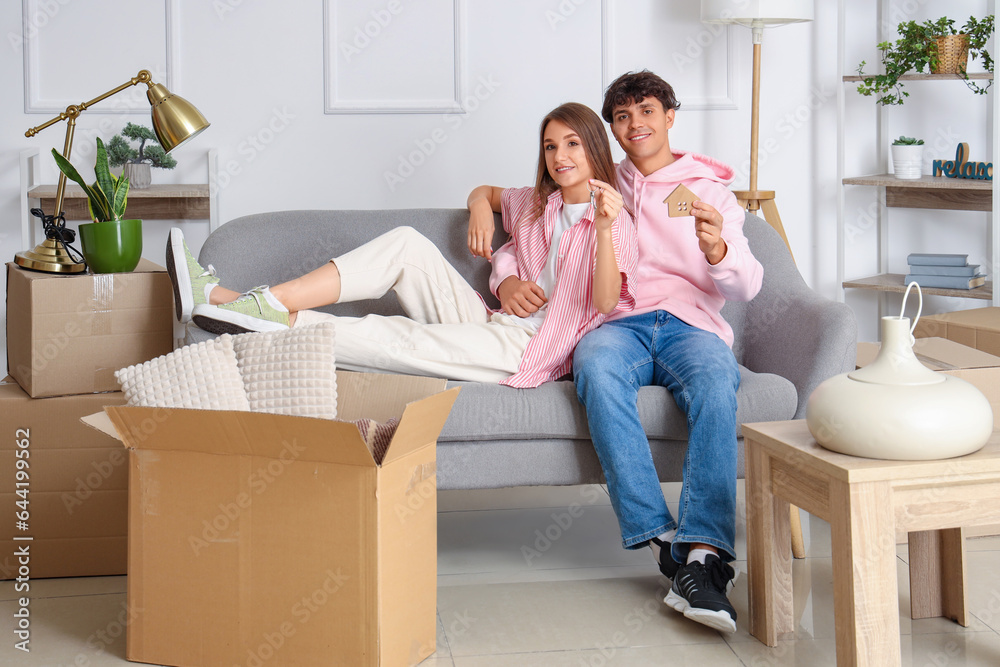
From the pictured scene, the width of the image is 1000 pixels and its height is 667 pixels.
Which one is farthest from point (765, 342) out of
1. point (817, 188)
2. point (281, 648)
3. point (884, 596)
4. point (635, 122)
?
point (817, 188)

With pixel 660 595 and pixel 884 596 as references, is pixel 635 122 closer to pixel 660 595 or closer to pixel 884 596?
pixel 660 595

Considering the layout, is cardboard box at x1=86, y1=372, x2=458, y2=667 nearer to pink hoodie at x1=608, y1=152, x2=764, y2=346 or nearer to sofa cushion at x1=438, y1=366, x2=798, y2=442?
sofa cushion at x1=438, y1=366, x2=798, y2=442

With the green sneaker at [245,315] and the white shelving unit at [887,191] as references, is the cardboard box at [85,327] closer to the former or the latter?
the green sneaker at [245,315]

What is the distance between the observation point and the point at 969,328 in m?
2.64

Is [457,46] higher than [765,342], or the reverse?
[457,46]

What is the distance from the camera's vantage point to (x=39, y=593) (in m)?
1.96

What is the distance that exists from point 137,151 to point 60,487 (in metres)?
1.43

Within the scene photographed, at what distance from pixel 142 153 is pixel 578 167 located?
5.25 feet

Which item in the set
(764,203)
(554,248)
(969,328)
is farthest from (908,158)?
(554,248)

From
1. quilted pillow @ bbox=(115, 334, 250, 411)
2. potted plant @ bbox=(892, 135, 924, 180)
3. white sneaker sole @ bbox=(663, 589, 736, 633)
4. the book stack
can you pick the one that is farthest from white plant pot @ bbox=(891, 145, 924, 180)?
quilted pillow @ bbox=(115, 334, 250, 411)

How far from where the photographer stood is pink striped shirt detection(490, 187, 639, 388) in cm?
210

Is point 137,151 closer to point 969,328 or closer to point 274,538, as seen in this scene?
point 274,538

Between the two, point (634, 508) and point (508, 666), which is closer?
point (508, 666)

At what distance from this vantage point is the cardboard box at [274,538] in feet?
4.87
